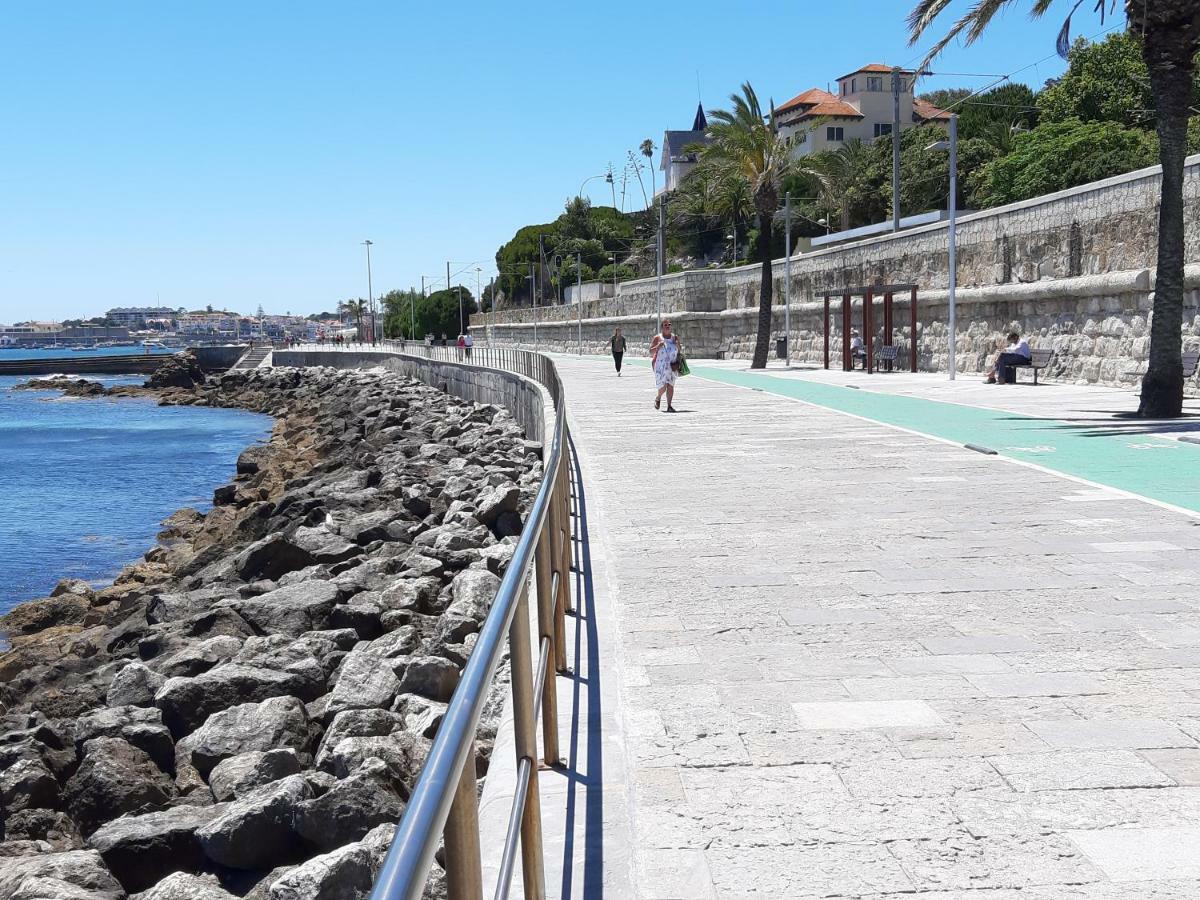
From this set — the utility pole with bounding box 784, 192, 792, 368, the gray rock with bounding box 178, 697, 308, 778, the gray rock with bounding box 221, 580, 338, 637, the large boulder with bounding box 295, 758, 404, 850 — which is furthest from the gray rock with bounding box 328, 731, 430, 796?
the utility pole with bounding box 784, 192, 792, 368

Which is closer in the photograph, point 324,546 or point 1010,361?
point 324,546

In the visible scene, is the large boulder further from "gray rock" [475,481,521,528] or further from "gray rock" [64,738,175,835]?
"gray rock" [475,481,521,528]

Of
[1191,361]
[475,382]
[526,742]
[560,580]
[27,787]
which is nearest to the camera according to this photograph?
[526,742]

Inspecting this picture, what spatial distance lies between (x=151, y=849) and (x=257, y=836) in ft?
2.13

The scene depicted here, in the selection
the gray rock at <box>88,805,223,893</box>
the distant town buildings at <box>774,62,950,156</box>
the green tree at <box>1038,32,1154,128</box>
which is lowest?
the gray rock at <box>88,805,223,893</box>

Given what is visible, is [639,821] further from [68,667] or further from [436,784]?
[68,667]

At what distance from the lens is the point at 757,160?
3881 centimetres

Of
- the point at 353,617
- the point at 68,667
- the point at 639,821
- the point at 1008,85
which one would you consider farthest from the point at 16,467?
the point at 1008,85

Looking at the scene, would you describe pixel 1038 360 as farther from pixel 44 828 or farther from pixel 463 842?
pixel 463 842

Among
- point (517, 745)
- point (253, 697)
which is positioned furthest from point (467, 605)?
point (517, 745)

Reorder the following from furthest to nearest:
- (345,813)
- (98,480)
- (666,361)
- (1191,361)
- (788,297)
Answer: (788,297)
(98,480)
(666,361)
(1191,361)
(345,813)

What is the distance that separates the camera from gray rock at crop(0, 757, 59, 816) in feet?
21.1

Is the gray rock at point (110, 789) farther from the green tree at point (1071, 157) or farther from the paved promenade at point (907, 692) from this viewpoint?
the green tree at point (1071, 157)

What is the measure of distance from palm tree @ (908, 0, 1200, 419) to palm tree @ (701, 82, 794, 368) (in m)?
21.4
